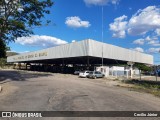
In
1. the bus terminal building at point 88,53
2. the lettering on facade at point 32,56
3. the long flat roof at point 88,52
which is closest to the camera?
the long flat roof at point 88,52

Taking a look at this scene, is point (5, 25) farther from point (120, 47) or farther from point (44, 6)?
point (120, 47)

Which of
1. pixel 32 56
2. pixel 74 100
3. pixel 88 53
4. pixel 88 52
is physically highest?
pixel 32 56

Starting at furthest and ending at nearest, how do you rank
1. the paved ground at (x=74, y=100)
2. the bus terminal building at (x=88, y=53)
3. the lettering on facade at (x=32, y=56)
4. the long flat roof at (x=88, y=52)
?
the lettering on facade at (x=32, y=56) → the bus terminal building at (x=88, y=53) → the long flat roof at (x=88, y=52) → the paved ground at (x=74, y=100)

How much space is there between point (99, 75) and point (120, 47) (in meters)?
19.4

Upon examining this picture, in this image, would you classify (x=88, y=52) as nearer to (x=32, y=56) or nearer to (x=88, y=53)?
(x=88, y=53)

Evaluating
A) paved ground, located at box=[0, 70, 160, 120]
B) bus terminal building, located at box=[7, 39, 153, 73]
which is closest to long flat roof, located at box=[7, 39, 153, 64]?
bus terminal building, located at box=[7, 39, 153, 73]

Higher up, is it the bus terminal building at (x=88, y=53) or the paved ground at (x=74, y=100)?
the bus terminal building at (x=88, y=53)

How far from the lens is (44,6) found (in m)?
32.8

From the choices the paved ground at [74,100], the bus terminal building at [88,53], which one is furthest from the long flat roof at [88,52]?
the paved ground at [74,100]

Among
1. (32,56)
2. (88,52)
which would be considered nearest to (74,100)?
(88,52)

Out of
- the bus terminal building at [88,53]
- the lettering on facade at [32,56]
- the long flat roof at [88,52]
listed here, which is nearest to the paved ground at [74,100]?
the long flat roof at [88,52]

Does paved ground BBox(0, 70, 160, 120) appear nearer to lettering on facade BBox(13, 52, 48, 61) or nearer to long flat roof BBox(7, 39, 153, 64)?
long flat roof BBox(7, 39, 153, 64)

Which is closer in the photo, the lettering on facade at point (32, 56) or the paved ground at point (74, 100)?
the paved ground at point (74, 100)

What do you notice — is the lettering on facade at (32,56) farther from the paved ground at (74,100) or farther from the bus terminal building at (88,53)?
the paved ground at (74,100)
